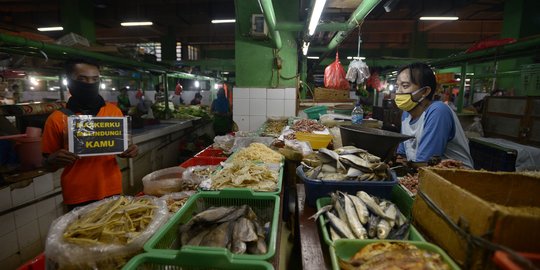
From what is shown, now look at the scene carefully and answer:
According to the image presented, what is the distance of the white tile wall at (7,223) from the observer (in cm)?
366

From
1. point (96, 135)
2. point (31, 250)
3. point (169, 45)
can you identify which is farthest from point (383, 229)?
point (169, 45)

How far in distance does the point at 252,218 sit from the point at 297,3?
6.18 m

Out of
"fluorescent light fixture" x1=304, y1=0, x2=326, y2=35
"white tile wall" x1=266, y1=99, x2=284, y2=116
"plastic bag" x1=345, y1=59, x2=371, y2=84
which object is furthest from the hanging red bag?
"fluorescent light fixture" x1=304, y1=0, x2=326, y2=35

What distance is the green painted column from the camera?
6.52 meters

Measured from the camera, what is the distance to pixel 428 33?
1556cm

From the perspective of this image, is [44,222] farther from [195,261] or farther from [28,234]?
[195,261]

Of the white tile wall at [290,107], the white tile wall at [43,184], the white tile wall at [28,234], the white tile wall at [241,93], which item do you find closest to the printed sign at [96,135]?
the white tile wall at [43,184]

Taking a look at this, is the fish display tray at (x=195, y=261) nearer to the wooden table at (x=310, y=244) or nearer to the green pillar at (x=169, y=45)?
the wooden table at (x=310, y=244)

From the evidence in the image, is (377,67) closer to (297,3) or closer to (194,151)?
(297,3)

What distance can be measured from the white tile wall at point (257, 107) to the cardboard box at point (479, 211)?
17.8 ft

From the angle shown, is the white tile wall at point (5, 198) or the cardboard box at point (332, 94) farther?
the cardboard box at point (332, 94)

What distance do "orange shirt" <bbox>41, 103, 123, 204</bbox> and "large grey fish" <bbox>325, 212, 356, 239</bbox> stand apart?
243cm

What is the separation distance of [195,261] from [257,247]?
0.33 m

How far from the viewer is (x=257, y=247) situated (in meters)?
1.37
